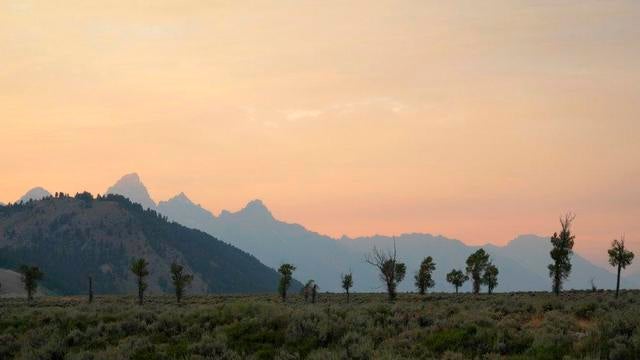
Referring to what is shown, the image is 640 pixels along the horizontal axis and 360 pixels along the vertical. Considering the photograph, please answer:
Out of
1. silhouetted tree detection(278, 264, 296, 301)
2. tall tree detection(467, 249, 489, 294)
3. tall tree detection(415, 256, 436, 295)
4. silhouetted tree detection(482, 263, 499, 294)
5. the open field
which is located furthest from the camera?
silhouetted tree detection(482, 263, 499, 294)

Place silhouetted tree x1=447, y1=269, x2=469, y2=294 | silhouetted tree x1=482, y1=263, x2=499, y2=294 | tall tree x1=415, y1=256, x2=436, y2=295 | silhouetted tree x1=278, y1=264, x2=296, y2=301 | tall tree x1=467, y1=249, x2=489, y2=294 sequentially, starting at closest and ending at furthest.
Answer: silhouetted tree x1=278, y1=264, x2=296, y2=301 → tall tree x1=415, y1=256, x2=436, y2=295 → tall tree x1=467, y1=249, x2=489, y2=294 → silhouetted tree x1=482, y1=263, x2=499, y2=294 → silhouetted tree x1=447, y1=269, x2=469, y2=294

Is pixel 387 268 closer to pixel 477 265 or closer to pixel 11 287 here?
pixel 477 265

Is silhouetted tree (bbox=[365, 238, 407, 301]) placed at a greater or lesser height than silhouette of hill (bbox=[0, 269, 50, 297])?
greater

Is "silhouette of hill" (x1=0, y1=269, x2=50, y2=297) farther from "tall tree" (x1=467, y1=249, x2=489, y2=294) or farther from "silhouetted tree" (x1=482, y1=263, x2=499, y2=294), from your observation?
"silhouetted tree" (x1=482, y1=263, x2=499, y2=294)

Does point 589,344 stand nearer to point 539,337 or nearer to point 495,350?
point 539,337

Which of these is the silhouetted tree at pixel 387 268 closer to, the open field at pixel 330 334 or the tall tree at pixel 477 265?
the tall tree at pixel 477 265

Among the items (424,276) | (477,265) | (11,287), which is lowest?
(11,287)

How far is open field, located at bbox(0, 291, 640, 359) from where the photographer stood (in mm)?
19609

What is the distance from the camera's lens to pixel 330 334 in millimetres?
23719

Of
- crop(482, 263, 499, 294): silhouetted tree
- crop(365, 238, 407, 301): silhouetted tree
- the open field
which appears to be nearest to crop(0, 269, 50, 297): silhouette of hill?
crop(482, 263, 499, 294): silhouetted tree

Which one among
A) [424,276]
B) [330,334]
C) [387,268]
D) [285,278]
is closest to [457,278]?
[424,276]

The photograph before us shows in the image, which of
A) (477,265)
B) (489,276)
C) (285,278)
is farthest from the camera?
(489,276)

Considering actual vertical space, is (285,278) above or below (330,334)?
below

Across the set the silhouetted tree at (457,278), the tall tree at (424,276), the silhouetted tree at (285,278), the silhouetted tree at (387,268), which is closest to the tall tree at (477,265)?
the silhouetted tree at (457,278)
